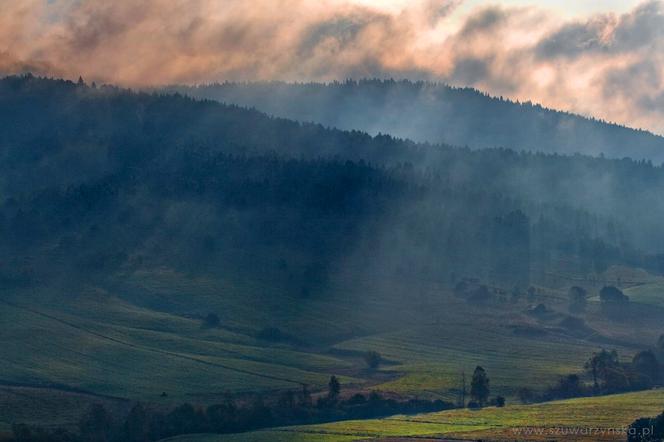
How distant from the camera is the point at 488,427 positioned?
17900cm

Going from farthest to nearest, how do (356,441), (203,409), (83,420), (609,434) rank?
(203,409)
(83,420)
(356,441)
(609,434)

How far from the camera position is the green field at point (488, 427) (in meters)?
166

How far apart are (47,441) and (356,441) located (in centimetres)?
4492

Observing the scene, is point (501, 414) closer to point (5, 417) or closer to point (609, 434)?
point (609, 434)

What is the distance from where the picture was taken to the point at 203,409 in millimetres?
194000

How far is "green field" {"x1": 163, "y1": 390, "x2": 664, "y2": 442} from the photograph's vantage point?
166m

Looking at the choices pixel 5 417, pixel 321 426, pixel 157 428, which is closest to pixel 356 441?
pixel 321 426

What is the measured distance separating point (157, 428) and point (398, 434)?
3742 centimetres

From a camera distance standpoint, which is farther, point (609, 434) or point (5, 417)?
point (5, 417)

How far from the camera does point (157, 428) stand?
18238 centimetres

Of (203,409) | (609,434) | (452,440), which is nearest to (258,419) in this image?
(203,409)

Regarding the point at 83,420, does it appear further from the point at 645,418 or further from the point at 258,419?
the point at 645,418

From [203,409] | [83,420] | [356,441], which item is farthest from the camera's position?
[203,409]

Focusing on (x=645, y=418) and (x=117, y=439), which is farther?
(x=117, y=439)
